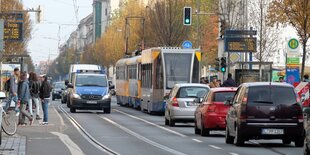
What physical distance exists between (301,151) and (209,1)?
65.6 m

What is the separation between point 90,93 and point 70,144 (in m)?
25.4

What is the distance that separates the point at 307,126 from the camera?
68.4ft

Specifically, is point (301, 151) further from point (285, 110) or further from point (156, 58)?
point (156, 58)

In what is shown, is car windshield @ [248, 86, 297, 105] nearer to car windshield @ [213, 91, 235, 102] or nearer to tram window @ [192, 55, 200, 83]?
car windshield @ [213, 91, 235, 102]

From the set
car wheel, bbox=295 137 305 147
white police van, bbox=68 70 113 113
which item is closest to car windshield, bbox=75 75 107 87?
white police van, bbox=68 70 113 113

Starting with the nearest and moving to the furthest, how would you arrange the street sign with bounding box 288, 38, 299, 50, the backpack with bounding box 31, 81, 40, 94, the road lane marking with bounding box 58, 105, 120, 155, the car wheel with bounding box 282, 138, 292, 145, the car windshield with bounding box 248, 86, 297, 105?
the road lane marking with bounding box 58, 105, 120, 155
the car windshield with bounding box 248, 86, 297, 105
the car wheel with bounding box 282, 138, 292, 145
the backpack with bounding box 31, 81, 40, 94
the street sign with bounding box 288, 38, 299, 50

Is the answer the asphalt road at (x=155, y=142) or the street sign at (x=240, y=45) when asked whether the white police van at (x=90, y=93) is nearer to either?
the street sign at (x=240, y=45)

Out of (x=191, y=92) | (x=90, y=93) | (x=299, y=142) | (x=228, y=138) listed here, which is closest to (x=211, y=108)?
(x=228, y=138)

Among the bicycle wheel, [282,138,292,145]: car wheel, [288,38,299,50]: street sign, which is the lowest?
[282,138,292,145]: car wheel

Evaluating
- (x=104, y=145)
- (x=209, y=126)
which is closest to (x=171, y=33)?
(x=209, y=126)

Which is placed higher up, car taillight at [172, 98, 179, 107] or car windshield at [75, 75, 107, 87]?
car windshield at [75, 75, 107, 87]

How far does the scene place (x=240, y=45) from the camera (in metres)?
52.8

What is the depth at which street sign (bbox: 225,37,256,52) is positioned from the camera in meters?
52.6

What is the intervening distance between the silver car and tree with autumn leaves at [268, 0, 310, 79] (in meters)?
5.38
